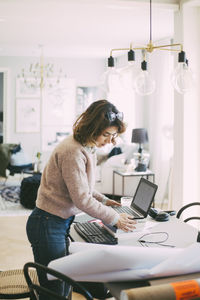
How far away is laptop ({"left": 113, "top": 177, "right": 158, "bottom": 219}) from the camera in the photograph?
1.98 m

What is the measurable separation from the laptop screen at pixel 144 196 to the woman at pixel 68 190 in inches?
10.9

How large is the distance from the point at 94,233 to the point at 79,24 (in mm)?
4148

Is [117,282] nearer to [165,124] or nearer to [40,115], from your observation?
[165,124]

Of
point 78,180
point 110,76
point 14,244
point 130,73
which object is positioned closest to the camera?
point 78,180

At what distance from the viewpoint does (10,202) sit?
5.96m

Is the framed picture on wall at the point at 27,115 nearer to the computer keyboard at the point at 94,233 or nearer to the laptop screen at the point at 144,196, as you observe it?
the laptop screen at the point at 144,196

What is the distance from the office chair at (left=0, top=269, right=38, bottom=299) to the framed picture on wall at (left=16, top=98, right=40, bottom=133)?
651 cm

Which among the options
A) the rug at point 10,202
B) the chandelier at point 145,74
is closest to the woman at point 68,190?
the chandelier at point 145,74

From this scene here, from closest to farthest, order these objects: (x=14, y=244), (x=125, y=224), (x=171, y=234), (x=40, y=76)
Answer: (x=125, y=224) < (x=171, y=234) < (x=14, y=244) < (x=40, y=76)

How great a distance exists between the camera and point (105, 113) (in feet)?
5.61

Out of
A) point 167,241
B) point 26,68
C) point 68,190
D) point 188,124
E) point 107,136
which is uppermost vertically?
point 26,68

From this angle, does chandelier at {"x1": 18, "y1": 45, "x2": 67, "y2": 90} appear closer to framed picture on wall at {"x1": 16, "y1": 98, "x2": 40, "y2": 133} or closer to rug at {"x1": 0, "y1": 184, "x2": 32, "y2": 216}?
framed picture on wall at {"x1": 16, "y1": 98, "x2": 40, "y2": 133}

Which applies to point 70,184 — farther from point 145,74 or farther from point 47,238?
point 145,74

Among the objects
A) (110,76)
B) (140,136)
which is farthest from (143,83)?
(140,136)
